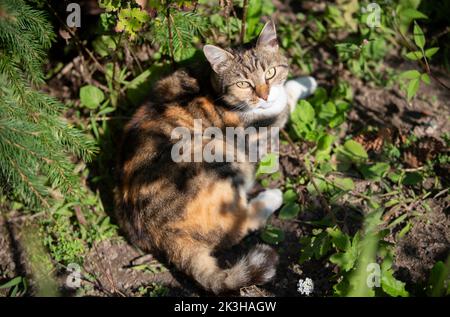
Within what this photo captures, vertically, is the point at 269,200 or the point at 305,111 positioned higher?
the point at 305,111

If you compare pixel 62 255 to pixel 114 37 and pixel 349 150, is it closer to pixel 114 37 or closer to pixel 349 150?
pixel 114 37

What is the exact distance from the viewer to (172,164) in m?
2.57

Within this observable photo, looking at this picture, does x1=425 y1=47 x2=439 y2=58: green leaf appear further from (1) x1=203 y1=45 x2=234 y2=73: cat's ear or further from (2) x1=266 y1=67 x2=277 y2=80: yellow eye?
(1) x1=203 y1=45 x2=234 y2=73: cat's ear

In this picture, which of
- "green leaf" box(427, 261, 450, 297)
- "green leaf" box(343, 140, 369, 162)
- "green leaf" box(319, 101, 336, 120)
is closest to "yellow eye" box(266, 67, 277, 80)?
"green leaf" box(319, 101, 336, 120)

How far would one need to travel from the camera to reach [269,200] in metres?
2.92

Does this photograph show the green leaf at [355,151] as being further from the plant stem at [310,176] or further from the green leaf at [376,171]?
the plant stem at [310,176]

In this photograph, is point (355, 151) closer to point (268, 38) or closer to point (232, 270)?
point (268, 38)

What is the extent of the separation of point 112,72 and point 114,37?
0.36m

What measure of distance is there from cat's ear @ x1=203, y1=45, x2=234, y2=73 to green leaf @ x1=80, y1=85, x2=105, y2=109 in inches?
41.9

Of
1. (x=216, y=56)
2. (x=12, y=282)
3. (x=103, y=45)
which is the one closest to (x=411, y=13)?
(x=216, y=56)

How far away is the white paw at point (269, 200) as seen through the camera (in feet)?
9.49

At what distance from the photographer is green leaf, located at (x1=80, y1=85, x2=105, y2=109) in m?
3.27

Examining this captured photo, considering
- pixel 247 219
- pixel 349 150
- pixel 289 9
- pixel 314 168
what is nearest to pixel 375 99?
pixel 349 150

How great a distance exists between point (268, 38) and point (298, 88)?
0.64 m
